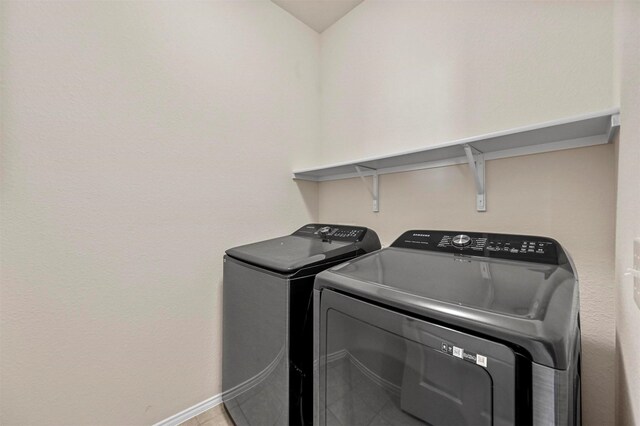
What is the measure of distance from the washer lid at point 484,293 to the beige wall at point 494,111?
0.40 meters

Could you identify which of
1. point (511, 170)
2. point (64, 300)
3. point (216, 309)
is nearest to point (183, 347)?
point (216, 309)

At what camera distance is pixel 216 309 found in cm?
159

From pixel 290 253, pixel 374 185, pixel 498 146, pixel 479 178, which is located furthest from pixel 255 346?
pixel 498 146

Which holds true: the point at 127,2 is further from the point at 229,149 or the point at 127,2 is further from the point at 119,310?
the point at 119,310

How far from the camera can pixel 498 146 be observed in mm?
1231

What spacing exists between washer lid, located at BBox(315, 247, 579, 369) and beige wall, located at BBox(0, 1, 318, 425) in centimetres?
98

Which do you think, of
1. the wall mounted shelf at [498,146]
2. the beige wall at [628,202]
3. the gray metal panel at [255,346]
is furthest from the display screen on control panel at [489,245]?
the gray metal panel at [255,346]

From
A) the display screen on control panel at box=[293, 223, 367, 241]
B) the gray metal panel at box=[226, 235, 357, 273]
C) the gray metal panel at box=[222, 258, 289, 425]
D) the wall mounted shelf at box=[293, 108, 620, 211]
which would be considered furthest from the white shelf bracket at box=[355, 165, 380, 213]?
the gray metal panel at box=[222, 258, 289, 425]

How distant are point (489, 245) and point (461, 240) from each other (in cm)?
11


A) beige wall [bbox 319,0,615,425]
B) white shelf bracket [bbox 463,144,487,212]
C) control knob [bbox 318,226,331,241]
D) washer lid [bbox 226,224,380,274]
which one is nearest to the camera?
beige wall [bbox 319,0,615,425]

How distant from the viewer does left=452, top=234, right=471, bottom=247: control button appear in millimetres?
1126

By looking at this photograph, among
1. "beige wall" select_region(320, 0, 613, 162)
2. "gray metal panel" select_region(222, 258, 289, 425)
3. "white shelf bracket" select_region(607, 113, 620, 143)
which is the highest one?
"beige wall" select_region(320, 0, 613, 162)

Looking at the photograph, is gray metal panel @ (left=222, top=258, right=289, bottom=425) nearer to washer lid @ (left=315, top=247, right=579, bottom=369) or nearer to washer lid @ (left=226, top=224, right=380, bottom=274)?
washer lid @ (left=226, top=224, right=380, bottom=274)

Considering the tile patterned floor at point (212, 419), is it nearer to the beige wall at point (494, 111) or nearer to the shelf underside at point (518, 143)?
the beige wall at point (494, 111)
